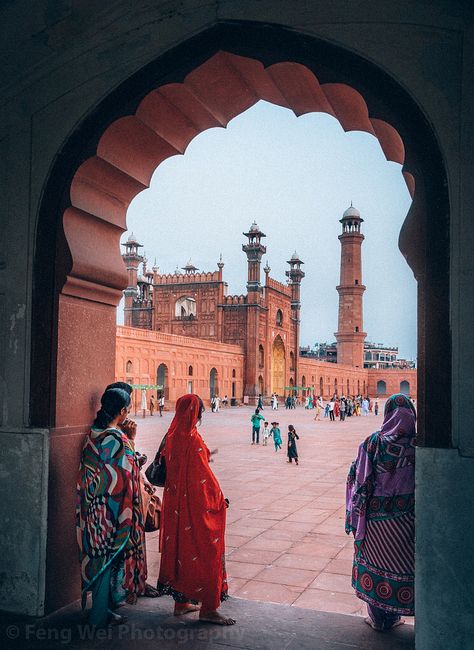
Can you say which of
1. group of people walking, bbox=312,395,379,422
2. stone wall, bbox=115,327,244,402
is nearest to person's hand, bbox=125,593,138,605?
group of people walking, bbox=312,395,379,422

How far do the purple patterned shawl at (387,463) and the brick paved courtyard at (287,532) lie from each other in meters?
0.89

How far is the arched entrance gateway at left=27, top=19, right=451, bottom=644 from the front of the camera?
290 centimetres

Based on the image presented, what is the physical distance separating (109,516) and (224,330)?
40.0 m

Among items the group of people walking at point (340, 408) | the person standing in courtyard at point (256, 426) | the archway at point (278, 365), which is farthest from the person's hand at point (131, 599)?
the archway at point (278, 365)

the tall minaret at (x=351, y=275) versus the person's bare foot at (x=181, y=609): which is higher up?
the tall minaret at (x=351, y=275)

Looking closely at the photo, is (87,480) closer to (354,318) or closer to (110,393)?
(110,393)

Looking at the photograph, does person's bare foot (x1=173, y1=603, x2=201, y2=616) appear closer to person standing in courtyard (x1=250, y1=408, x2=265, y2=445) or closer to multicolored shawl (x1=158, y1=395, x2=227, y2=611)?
multicolored shawl (x1=158, y1=395, x2=227, y2=611)

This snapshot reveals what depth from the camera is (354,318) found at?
58.0 metres

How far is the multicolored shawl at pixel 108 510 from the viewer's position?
3334 mm

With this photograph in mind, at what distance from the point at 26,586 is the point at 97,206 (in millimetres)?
2287

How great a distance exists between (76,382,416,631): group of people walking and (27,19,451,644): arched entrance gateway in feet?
1.17

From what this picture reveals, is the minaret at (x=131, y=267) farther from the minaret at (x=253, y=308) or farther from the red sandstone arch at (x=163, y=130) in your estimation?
the red sandstone arch at (x=163, y=130)

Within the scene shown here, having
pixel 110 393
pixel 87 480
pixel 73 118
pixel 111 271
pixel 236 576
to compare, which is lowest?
pixel 236 576

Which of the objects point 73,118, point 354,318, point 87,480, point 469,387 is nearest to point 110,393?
point 87,480
